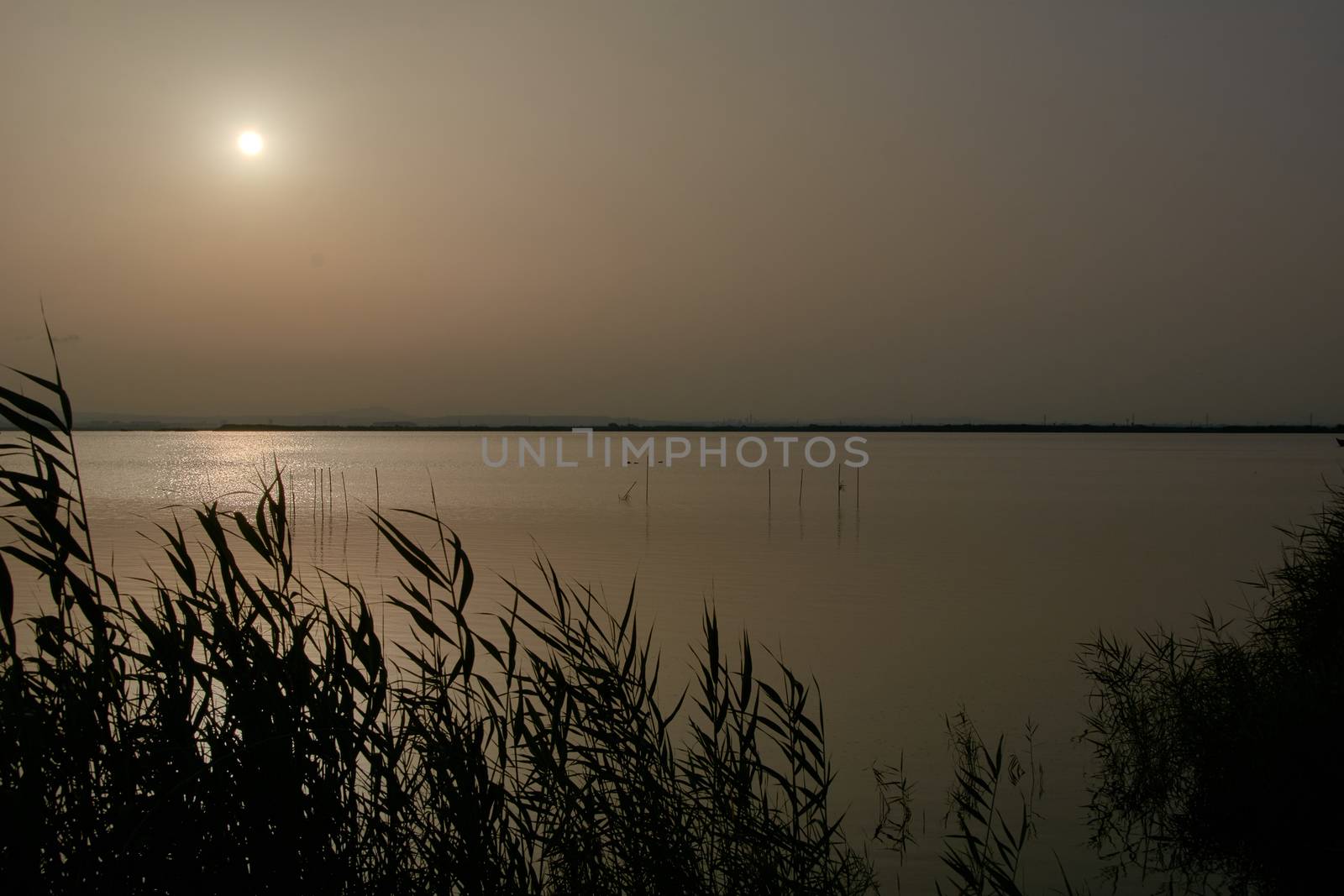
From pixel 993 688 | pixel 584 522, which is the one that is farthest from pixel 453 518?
pixel 993 688

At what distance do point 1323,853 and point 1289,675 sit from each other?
2040 mm

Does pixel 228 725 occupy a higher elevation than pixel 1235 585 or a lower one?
higher

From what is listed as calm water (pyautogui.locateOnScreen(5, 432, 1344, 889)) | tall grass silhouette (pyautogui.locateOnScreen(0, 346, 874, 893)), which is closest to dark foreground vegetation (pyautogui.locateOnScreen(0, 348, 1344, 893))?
tall grass silhouette (pyautogui.locateOnScreen(0, 346, 874, 893))

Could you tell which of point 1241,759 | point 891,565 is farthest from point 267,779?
point 891,565

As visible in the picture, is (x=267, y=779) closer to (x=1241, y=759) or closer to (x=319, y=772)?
(x=319, y=772)

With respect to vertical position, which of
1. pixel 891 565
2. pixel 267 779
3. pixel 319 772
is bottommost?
pixel 891 565

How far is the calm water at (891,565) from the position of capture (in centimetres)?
1137

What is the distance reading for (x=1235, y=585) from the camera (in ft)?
68.5

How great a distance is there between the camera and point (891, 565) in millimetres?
25016

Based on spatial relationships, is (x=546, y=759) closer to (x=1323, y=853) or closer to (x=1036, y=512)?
(x=1323, y=853)

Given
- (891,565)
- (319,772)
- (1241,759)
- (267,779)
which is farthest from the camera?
(891,565)

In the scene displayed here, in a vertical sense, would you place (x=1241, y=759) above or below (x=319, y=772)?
below

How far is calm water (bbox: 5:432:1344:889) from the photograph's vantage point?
37.3 ft

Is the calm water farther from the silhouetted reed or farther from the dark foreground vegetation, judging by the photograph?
the dark foreground vegetation
